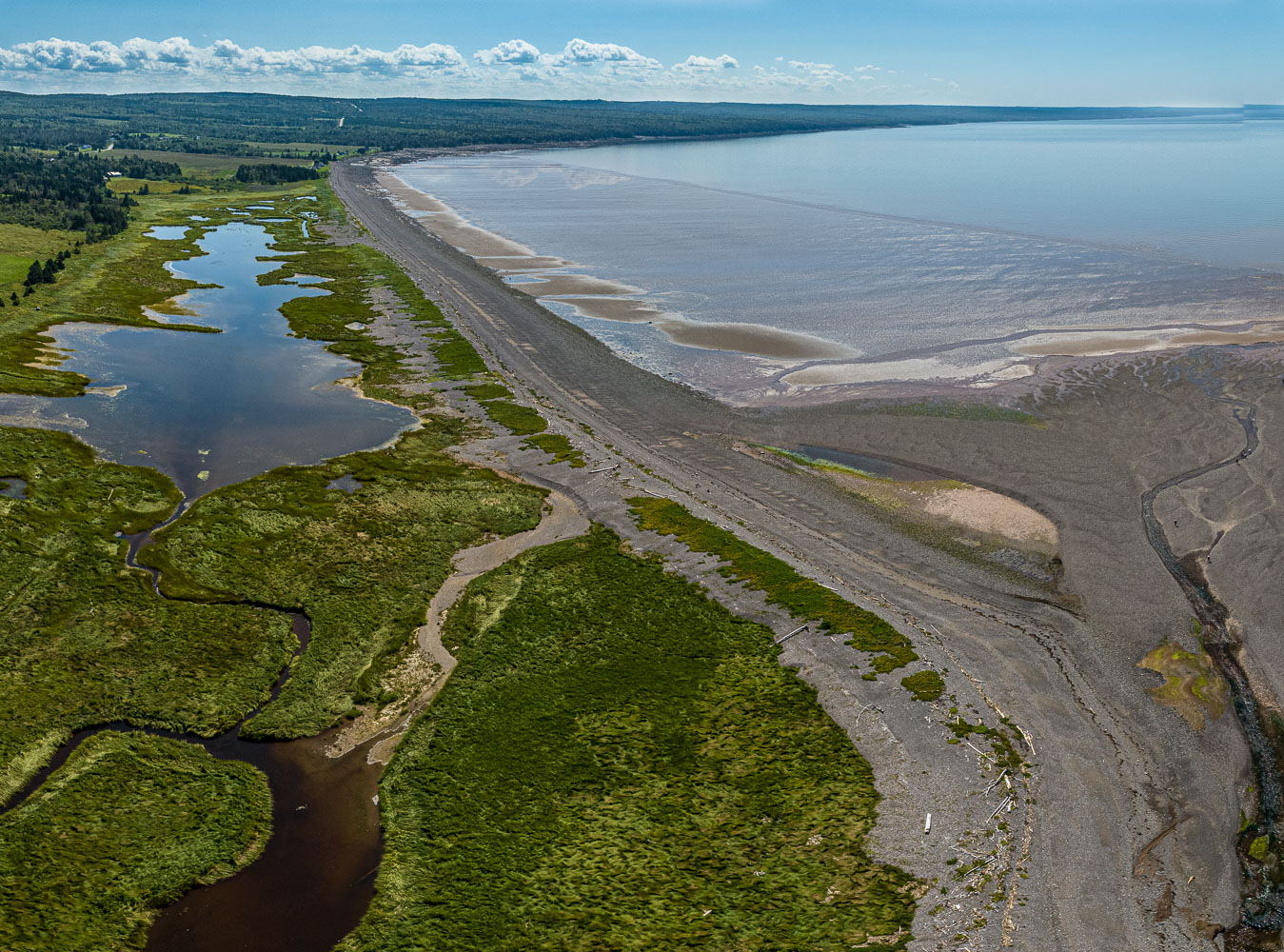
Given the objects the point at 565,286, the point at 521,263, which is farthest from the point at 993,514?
the point at 521,263

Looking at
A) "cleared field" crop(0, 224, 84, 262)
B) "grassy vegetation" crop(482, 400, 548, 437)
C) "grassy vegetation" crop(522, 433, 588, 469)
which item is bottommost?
"grassy vegetation" crop(522, 433, 588, 469)

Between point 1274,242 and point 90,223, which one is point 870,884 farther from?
point 90,223

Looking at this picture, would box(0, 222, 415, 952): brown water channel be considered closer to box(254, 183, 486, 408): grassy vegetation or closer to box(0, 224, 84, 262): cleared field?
box(254, 183, 486, 408): grassy vegetation

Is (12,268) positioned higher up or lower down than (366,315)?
higher up

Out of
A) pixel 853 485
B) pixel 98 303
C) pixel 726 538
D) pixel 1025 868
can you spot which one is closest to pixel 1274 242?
pixel 853 485

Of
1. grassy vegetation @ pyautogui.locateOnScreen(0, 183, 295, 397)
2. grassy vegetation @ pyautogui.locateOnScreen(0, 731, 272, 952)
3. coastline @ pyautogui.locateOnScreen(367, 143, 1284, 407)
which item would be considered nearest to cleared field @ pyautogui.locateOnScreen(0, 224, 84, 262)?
grassy vegetation @ pyautogui.locateOnScreen(0, 183, 295, 397)

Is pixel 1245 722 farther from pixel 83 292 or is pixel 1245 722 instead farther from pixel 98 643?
pixel 83 292
